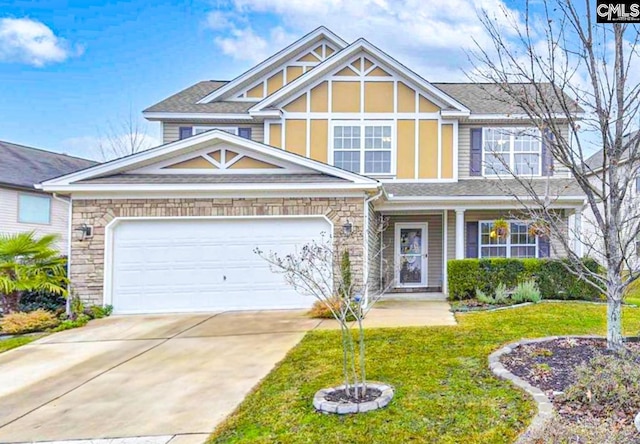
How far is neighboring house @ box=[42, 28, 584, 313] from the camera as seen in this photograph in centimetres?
1025

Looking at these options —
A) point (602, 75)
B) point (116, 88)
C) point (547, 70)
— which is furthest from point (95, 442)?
point (116, 88)

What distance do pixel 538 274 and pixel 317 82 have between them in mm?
8354

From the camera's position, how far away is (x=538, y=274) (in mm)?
10688

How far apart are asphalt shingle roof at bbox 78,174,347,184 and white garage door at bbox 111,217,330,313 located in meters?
0.91

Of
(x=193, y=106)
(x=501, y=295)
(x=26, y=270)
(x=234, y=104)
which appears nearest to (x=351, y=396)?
(x=501, y=295)

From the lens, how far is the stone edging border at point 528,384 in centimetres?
355

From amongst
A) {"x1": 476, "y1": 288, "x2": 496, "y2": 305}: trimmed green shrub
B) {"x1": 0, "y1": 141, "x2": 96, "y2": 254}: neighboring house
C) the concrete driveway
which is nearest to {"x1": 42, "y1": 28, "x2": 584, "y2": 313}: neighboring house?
the concrete driveway

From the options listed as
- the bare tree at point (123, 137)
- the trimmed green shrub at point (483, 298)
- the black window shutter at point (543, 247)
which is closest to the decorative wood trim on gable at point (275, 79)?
the trimmed green shrub at point (483, 298)

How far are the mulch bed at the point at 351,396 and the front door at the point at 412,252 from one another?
9.74m

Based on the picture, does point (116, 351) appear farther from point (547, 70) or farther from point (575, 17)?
point (575, 17)

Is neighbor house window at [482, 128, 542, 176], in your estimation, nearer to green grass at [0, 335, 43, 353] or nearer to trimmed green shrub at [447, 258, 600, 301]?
trimmed green shrub at [447, 258, 600, 301]

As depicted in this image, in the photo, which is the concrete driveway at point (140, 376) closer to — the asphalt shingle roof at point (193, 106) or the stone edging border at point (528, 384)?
the stone edging border at point (528, 384)

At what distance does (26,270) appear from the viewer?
958 cm

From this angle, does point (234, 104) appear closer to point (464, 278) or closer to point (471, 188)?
point (471, 188)
